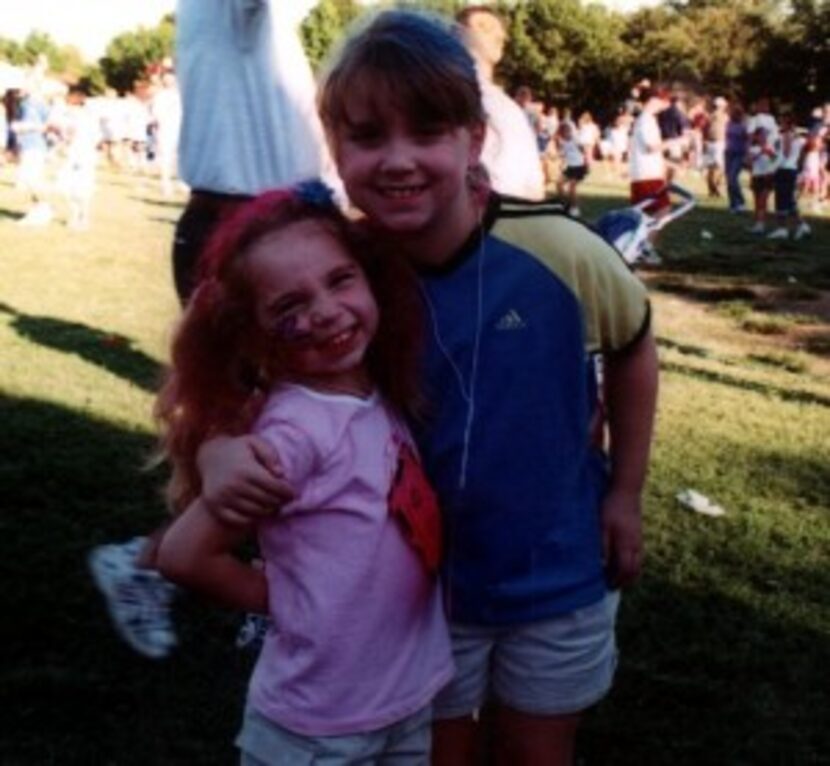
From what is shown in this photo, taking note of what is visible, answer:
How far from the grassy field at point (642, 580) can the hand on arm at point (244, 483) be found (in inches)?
13.9

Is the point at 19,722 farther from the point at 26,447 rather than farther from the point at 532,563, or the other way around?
the point at 26,447

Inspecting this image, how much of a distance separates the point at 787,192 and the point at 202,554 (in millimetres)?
17190

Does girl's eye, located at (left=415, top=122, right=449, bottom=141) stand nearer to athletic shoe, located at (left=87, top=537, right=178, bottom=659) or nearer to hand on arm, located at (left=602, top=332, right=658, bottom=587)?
hand on arm, located at (left=602, top=332, right=658, bottom=587)

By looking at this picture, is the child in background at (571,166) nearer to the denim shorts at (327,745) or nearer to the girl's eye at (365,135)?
the girl's eye at (365,135)

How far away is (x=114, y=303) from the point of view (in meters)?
9.39

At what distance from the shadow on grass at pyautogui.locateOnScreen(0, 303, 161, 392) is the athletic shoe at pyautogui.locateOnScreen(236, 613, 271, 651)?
3177mm

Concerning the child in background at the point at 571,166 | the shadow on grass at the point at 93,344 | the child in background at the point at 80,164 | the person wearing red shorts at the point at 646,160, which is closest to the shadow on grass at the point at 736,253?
the person wearing red shorts at the point at 646,160

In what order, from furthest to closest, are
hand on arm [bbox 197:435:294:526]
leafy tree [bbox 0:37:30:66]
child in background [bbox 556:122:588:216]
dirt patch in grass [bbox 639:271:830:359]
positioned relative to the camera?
A: leafy tree [bbox 0:37:30:66] → child in background [bbox 556:122:588:216] → dirt patch in grass [bbox 639:271:830:359] → hand on arm [bbox 197:435:294:526]

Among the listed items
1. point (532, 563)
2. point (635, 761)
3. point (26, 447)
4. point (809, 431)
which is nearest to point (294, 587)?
point (532, 563)

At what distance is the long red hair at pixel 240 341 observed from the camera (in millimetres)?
1937

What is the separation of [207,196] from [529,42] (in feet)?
246

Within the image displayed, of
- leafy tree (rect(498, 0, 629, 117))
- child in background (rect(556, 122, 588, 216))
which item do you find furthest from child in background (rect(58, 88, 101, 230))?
leafy tree (rect(498, 0, 629, 117))

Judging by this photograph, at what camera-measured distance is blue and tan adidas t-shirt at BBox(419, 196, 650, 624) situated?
204cm

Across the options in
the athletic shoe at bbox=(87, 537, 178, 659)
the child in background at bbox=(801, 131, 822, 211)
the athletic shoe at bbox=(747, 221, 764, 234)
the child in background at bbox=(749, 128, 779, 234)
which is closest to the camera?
the athletic shoe at bbox=(87, 537, 178, 659)
